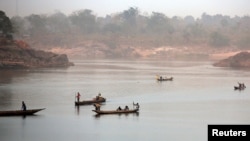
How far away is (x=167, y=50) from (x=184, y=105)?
47.9m

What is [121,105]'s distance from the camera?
2253cm

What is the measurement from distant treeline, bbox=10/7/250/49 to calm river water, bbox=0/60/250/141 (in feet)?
115

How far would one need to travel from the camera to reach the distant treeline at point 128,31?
237 ft

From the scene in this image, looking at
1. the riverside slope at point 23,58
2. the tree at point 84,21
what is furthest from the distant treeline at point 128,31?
the riverside slope at point 23,58

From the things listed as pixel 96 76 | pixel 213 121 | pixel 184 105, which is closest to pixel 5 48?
pixel 96 76

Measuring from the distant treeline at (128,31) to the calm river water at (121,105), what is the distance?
35193 mm

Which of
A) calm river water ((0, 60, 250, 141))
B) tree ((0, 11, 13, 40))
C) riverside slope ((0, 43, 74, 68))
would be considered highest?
tree ((0, 11, 13, 40))

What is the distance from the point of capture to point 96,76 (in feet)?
124

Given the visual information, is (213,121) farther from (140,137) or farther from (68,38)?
(68,38)

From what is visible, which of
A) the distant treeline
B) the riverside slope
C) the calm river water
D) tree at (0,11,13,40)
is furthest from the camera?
the distant treeline

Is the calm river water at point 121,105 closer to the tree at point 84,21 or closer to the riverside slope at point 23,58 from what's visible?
the riverside slope at point 23,58

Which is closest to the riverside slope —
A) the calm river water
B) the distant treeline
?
the calm river water

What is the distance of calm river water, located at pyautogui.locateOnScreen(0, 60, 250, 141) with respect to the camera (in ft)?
54.1

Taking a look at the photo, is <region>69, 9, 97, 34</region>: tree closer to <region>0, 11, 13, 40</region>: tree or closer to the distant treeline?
the distant treeline
